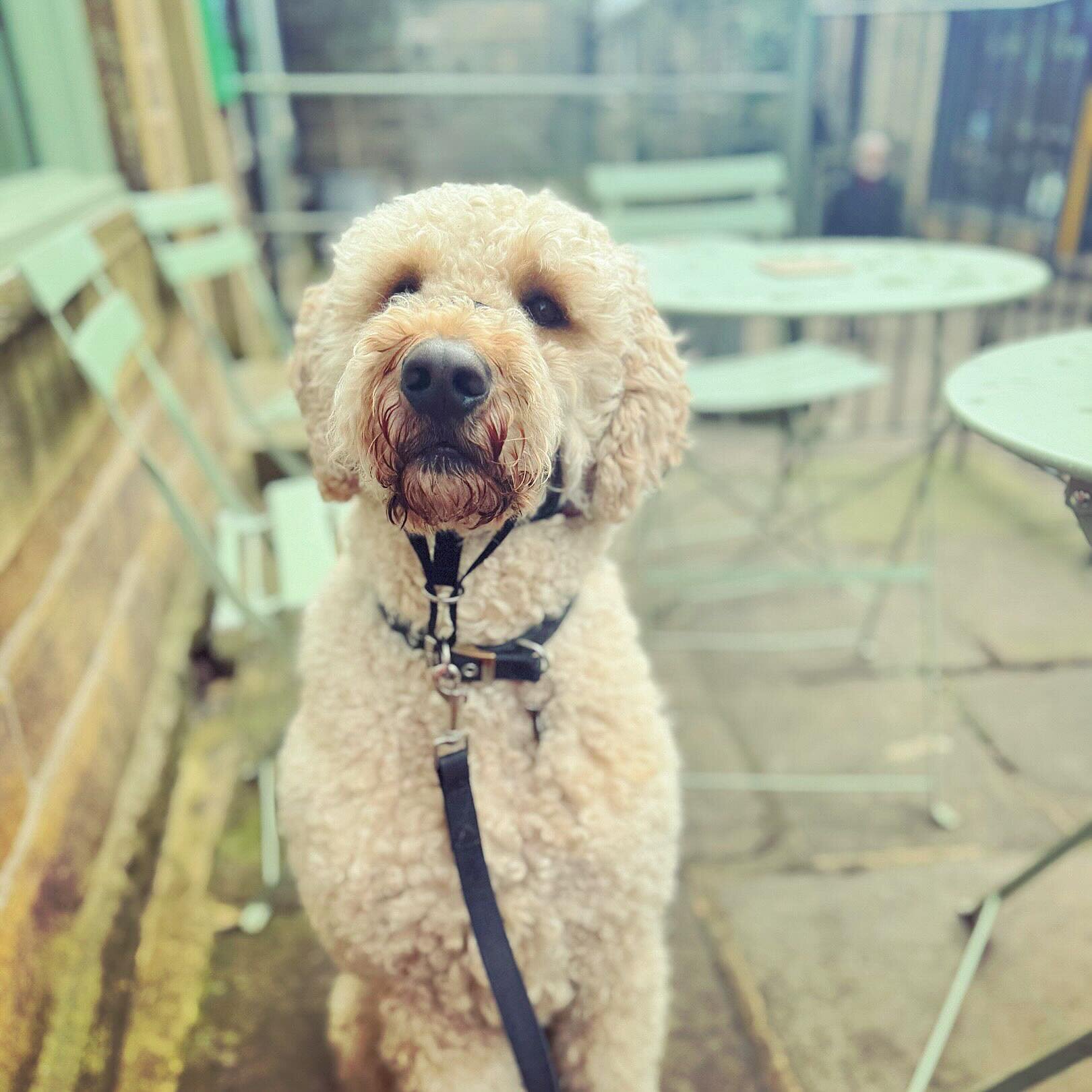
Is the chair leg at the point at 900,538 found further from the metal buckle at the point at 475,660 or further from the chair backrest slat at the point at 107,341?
the chair backrest slat at the point at 107,341

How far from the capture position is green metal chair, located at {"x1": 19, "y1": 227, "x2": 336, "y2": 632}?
5.87ft

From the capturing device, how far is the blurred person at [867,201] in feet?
20.3

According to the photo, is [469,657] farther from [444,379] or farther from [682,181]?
[682,181]

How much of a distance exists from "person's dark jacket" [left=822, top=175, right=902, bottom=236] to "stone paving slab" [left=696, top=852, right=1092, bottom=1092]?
5.15 m

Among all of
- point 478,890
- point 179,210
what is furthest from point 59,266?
point 478,890

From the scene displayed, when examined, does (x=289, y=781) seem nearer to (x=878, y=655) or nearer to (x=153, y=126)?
(x=878, y=655)

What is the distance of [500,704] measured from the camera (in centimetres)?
125

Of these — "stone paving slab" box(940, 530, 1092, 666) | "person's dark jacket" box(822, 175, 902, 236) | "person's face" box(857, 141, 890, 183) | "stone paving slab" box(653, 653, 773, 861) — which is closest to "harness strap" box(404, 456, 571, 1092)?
"stone paving slab" box(653, 653, 773, 861)

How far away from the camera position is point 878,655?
9.40 feet

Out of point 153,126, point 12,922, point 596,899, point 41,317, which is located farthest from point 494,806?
point 153,126

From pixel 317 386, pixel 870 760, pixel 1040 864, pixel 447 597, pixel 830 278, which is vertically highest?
pixel 317 386

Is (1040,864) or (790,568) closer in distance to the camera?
(1040,864)

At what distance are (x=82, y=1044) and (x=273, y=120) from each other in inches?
163

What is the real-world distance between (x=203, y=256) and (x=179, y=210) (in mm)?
157
